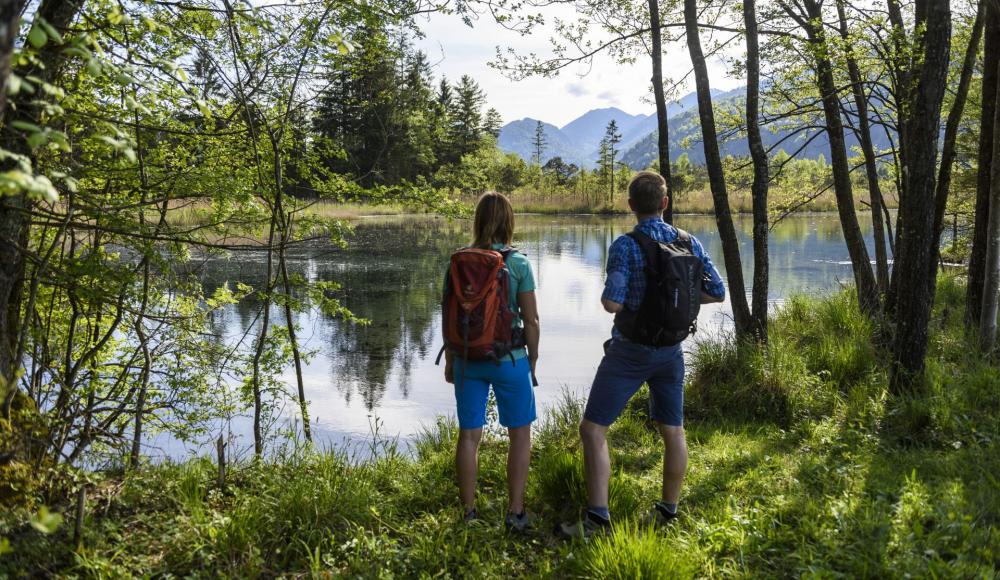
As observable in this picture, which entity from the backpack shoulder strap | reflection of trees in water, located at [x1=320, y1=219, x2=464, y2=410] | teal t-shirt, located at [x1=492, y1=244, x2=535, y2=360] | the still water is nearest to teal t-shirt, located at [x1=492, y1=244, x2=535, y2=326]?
teal t-shirt, located at [x1=492, y1=244, x2=535, y2=360]

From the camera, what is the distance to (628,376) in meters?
3.30

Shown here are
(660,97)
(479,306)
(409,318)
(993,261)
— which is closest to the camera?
(479,306)

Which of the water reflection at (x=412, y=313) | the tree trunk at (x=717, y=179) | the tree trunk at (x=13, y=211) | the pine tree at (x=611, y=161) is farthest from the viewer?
the pine tree at (x=611, y=161)

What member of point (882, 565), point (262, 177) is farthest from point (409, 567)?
point (262, 177)

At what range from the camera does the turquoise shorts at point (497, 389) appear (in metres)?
3.21

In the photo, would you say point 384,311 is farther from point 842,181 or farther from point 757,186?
point 842,181

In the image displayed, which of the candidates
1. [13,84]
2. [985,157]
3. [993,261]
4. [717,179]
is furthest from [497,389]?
[985,157]

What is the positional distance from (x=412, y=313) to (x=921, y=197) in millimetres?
9466

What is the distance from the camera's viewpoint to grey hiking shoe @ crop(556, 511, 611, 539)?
3.22m

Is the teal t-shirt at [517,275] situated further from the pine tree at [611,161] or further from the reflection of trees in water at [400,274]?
the pine tree at [611,161]

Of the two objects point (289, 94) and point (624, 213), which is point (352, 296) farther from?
point (624, 213)

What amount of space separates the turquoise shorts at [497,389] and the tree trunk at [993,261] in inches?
182

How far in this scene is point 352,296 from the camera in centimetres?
1433

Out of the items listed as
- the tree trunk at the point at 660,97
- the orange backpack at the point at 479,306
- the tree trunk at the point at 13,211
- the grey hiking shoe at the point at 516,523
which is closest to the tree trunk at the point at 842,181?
the tree trunk at the point at 660,97
